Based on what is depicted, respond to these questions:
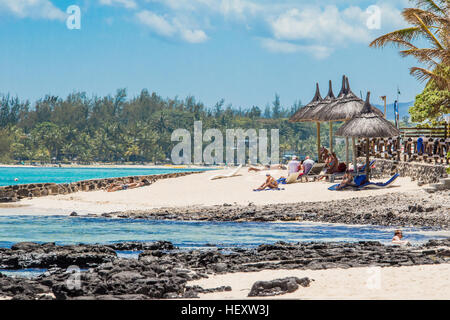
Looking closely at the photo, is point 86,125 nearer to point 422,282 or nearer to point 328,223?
point 328,223

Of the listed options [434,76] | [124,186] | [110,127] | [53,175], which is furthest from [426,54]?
[110,127]

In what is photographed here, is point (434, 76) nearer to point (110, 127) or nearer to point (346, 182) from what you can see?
point (346, 182)

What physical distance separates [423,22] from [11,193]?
555 inches

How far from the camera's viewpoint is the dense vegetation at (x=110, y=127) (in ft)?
314

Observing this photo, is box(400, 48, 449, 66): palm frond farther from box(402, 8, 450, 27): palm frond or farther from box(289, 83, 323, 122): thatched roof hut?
box(289, 83, 323, 122): thatched roof hut

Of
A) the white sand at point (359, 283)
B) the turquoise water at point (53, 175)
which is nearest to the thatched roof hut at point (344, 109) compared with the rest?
the white sand at point (359, 283)

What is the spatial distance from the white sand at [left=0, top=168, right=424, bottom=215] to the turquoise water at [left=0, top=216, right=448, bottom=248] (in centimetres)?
311

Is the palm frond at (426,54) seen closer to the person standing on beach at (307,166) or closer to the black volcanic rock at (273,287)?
the person standing on beach at (307,166)

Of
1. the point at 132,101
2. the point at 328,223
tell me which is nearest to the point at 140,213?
the point at 328,223

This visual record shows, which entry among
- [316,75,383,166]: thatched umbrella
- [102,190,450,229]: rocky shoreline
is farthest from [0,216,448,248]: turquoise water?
[316,75,383,166]: thatched umbrella

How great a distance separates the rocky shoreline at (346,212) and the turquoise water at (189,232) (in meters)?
0.69

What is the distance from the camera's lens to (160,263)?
9211 millimetres

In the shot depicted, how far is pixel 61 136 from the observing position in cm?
9588
